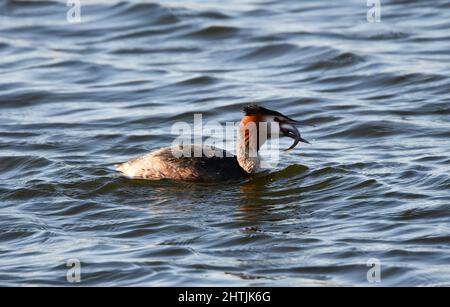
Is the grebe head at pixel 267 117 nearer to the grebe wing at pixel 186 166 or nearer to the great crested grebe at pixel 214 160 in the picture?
the great crested grebe at pixel 214 160

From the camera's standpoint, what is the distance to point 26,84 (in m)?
15.1

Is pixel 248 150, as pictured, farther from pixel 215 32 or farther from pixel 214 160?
pixel 215 32

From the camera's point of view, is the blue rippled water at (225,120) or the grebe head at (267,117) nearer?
the blue rippled water at (225,120)

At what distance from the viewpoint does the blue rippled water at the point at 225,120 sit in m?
8.47

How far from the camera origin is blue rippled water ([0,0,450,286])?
333 inches

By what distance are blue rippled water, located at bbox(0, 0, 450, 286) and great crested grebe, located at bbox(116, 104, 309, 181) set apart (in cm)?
12

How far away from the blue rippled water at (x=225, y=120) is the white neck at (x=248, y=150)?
182 millimetres

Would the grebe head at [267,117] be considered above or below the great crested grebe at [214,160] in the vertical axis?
above

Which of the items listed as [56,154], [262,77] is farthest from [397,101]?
[56,154]

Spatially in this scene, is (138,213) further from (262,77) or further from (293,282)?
(262,77)

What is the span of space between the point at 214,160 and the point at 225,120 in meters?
2.64

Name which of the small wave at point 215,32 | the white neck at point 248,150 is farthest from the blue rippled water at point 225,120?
the white neck at point 248,150

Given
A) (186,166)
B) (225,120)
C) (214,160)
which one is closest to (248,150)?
(214,160)

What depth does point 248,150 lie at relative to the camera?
34.9 feet
